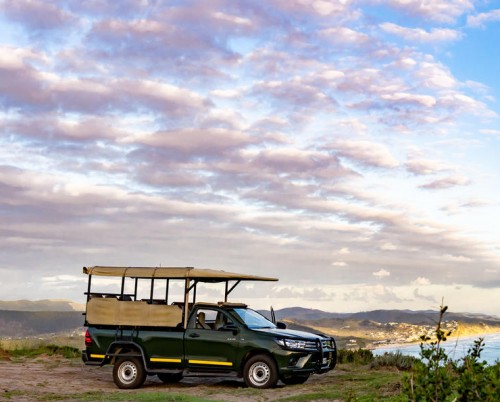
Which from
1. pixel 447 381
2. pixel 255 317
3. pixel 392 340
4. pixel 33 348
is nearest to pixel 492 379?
pixel 447 381

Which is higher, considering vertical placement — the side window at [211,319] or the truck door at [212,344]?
the side window at [211,319]

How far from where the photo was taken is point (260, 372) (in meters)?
18.0

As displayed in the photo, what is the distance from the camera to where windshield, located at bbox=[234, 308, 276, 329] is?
18656 mm

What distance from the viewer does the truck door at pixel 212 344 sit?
1817cm

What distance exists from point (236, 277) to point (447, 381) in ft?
43.3

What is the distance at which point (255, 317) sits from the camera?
19281 millimetres

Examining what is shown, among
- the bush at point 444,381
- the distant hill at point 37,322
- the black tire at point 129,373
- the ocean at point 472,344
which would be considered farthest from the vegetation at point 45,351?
the distant hill at point 37,322

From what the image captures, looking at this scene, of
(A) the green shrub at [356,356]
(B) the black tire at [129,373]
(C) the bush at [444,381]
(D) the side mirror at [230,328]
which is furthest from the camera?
(A) the green shrub at [356,356]

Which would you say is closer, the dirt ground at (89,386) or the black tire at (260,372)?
the dirt ground at (89,386)

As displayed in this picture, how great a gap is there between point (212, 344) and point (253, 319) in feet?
4.31

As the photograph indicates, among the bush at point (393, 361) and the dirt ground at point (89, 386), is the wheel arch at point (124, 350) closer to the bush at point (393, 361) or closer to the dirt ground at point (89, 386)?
the dirt ground at point (89, 386)

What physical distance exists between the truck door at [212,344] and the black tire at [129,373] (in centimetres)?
130

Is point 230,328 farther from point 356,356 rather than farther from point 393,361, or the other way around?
point 356,356

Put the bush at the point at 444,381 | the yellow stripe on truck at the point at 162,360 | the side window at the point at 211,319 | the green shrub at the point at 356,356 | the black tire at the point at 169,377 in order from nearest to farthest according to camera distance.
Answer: the bush at the point at 444,381 → the yellow stripe on truck at the point at 162,360 → the side window at the point at 211,319 → the black tire at the point at 169,377 → the green shrub at the point at 356,356
